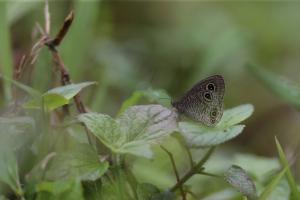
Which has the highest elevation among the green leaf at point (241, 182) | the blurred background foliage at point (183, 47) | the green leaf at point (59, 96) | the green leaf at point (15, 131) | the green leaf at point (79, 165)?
the green leaf at point (59, 96)

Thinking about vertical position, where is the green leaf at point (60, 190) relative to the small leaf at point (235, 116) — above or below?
below

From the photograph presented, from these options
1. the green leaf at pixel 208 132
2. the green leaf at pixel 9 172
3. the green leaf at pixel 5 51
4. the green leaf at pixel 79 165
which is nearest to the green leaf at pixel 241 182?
the green leaf at pixel 208 132

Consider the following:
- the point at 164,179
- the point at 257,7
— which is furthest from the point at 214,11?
the point at 164,179

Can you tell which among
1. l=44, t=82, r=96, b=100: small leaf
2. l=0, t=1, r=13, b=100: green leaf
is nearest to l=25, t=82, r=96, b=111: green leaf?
l=44, t=82, r=96, b=100: small leaf

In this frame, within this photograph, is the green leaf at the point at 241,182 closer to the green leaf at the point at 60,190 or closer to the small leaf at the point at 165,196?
the small leaf at the point at 165,196

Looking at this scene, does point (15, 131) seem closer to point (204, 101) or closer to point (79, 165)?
point (79, 165)

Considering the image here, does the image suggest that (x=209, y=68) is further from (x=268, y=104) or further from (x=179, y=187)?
(x=179, y=187)
